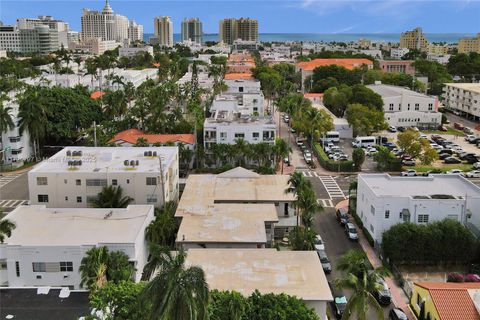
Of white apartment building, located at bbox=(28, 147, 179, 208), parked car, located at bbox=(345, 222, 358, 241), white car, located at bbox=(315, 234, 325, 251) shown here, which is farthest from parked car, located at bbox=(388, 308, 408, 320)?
white apartment building, located at bbox=(28, 147, 179, 208)

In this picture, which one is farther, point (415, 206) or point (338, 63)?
point (338, 63)

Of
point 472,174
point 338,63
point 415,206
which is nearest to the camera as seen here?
point 415,206

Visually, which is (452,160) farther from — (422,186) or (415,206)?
(415,206)

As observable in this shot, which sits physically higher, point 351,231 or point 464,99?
point 464,99

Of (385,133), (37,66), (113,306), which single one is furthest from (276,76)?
(113,306)

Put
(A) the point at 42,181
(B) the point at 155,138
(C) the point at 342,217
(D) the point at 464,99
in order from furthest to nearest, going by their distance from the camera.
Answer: (D) the point at 464,99, (B) the point at 155,138, (C) the point at 342,217, (A) the point at 42,181

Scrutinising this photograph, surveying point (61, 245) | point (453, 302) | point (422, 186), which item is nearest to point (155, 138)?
point (422, 186)
